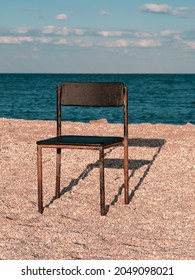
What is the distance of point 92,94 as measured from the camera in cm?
631

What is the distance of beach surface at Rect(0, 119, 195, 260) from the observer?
5.11 meters

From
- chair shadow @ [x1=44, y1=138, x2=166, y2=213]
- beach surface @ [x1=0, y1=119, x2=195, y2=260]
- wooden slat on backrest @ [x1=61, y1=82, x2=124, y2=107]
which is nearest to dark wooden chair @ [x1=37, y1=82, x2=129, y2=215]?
wooden slat on backrest @ [x1=61, y1=82, x2=124, y2=107]

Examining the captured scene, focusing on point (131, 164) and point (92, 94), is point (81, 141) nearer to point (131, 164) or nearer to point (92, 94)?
point (92, 94)

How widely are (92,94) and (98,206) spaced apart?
1017mm

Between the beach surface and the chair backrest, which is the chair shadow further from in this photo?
the chair backrest

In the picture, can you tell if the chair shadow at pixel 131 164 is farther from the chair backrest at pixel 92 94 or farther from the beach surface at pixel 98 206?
the chair backrest at pixel 92 94

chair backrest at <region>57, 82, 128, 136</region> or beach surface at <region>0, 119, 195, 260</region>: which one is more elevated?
chair backrest at <region>57, 82, 128, 136</region>

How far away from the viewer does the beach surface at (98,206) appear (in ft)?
16.8

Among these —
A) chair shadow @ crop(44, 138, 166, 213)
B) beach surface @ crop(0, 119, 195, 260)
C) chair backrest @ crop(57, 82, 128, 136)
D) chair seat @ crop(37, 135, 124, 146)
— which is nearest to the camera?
beach surface @ crop(0, 119, 195, 260)

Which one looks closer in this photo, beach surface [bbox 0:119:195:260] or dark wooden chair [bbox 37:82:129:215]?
beach surface [bbox 0:119:195:260]

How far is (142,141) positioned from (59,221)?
4.82 metres

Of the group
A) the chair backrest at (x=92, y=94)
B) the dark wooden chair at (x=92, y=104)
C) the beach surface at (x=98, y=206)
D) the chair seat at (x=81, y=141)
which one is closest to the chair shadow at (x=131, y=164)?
the beach surface at (x=98, y=206)
